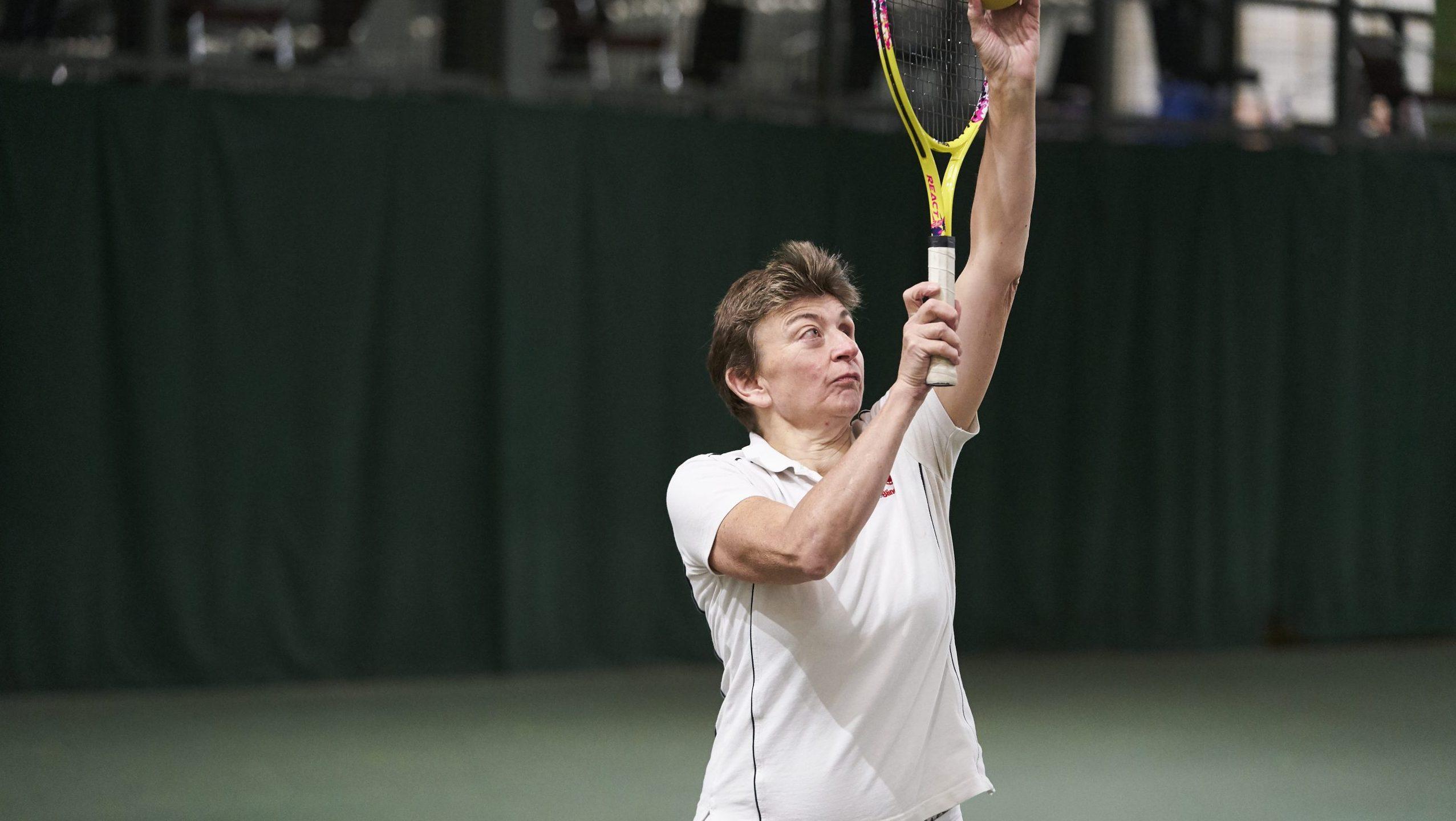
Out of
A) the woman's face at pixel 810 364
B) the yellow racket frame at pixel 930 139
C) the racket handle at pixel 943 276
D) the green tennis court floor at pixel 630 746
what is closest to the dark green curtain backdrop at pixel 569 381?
the green tennis court floor at pixel 630 746

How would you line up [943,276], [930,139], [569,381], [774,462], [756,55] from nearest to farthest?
[943,276] < [774,462] < [930,139] < [569,381] < [756,55]

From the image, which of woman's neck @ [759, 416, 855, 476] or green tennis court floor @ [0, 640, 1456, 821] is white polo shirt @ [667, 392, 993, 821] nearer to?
woman's neck @ [759, 416, 855, 476]

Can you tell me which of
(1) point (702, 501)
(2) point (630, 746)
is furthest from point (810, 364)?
(2) point (630, 746)

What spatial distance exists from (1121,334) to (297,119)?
387 cm

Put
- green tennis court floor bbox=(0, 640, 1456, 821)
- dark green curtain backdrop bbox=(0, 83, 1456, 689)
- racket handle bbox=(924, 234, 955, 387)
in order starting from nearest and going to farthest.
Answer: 1. racket handle bbox=(924, 234, 955, 387)
2. green tennis court floor bbox=(0, 640, 1456, 821)
3. dark green curtain backdrop bbox=(0, 83, 1456, 689)

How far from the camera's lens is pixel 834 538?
70.3 inches

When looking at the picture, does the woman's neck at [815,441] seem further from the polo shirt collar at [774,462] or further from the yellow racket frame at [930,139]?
the yellow racket frame at [930,139]

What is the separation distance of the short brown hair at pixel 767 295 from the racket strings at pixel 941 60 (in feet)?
1.43

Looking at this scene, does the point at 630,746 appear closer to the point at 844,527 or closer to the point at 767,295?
the point at 767,295

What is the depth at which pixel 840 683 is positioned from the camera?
1.96 meters

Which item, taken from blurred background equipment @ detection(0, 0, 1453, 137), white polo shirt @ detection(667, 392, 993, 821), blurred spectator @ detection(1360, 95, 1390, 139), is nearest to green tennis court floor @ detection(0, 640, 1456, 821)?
white polo shirt @ detection(667, 392, 993, 821)

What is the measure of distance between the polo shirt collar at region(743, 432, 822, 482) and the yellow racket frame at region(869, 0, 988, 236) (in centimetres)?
38

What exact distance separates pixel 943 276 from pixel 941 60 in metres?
0.91

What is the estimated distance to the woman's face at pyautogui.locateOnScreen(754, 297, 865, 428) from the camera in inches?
81.7
